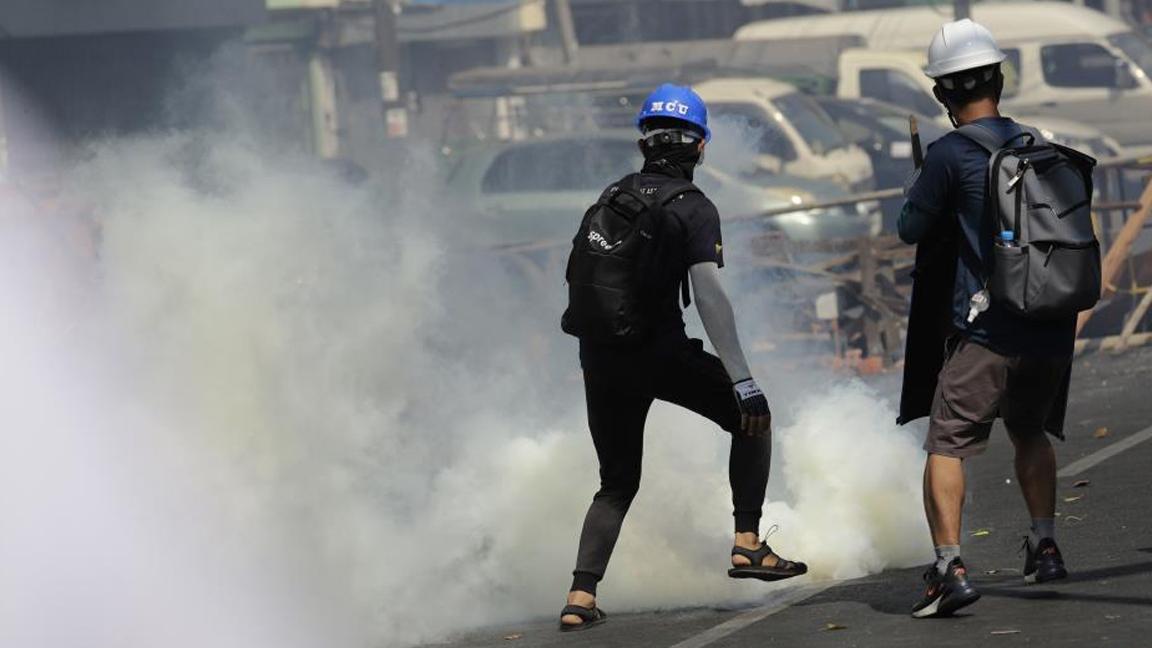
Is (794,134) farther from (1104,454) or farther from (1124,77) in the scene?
(1104,454)

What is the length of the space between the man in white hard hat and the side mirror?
21.5 metres

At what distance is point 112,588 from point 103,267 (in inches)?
55.4

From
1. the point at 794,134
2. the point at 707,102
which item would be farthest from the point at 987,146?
the point at 707,102

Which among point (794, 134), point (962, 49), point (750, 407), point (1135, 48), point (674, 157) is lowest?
point (794, 134)

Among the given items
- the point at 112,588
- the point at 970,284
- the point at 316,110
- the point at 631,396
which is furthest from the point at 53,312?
the point at 316,110

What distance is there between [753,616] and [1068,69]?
71.7 feet

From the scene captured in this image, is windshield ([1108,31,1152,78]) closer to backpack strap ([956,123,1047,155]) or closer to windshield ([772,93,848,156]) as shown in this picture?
windshield ([772,93,848,156])

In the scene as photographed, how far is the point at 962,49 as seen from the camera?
612 cm

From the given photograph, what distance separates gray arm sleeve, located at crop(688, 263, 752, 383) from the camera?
6398 millimetres

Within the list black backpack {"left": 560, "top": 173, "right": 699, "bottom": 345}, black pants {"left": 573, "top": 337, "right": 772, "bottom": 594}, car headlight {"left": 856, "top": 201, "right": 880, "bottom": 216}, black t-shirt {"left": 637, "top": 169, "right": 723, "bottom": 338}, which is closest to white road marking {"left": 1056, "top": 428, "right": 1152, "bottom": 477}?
black pants {"left": 573, "top": 337, "right": 772, "bottom": 594}

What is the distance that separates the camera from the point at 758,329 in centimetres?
1395

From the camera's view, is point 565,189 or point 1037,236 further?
point 565,189

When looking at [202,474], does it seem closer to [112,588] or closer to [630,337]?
[112,588]

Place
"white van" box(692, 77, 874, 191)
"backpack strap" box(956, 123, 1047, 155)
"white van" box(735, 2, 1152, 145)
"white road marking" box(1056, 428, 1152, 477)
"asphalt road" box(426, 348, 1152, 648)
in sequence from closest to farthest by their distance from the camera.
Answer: "asphalt road" box(426, 348, 1152, 648)
"backpack strap" box(956, 123, 1047, 155)
"white road marking" box(1056, 428, 1152, 477)
"white van" box(692, 77, 874, 191)
"white van" box(735, 2, 1152, 145)
